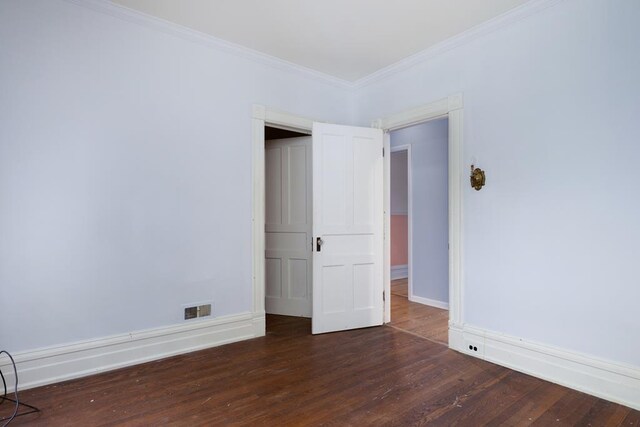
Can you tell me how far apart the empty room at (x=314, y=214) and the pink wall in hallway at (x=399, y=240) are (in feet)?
10.0

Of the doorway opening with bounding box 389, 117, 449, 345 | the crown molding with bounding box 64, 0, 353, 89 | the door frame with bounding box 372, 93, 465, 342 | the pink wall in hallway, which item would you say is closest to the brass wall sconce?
the door frame with bounding box 372, 93, 465, 342

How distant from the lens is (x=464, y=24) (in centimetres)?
295

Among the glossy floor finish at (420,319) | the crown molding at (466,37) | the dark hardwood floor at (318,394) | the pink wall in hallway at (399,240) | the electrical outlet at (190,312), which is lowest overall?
the glossy floor finish at (420,319)

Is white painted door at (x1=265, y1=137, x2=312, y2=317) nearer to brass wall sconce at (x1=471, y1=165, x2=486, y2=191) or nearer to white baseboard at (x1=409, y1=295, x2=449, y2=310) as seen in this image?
white baseboard at (x1=409, y1=295, x2=449, y2=310)

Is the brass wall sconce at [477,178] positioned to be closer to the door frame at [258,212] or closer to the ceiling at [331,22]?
the ceiling at [331,22]

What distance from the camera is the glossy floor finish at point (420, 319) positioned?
3.55m

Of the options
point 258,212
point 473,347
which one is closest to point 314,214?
point 258,212

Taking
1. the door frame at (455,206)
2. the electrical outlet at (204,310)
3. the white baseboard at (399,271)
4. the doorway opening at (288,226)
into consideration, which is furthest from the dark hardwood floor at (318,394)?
the white baseboard at (399,271)

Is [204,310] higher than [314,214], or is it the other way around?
[314,214]

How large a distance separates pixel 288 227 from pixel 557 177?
2812 millimetres

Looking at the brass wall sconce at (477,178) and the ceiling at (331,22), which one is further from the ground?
the ceiling at (331,22)

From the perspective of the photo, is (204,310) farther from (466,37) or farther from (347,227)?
(466,37)

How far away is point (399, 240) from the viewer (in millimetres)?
6992

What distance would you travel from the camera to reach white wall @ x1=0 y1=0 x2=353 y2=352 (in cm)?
242
